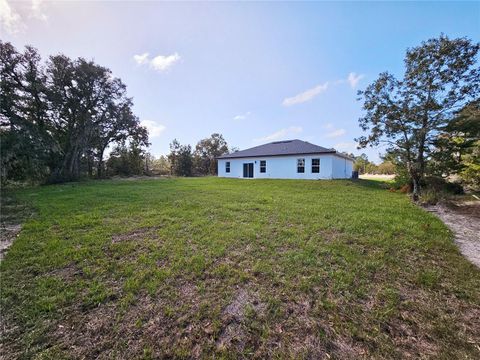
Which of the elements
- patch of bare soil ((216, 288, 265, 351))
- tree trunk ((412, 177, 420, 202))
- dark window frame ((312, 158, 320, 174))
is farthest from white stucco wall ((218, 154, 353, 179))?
patch of bare soil ((216, 288, 265, 351))

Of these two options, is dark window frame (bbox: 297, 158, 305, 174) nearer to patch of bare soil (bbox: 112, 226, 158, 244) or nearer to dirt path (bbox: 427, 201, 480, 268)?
dirt path (bbox: 427, 201, 480, 268)

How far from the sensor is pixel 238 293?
2.38 metres

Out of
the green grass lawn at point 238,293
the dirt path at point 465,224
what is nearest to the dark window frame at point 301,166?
the dirt path at point 465,224

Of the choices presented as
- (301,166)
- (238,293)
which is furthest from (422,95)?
(238,293)

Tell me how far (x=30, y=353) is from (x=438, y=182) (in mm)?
14936

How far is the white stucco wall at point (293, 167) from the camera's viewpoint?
15.7 m

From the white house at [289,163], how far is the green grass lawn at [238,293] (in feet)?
38.9

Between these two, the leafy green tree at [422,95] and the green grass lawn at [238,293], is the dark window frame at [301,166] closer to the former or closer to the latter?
the leafy green tree at [422,95]

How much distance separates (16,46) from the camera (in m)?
13.3

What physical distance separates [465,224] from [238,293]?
248 inches

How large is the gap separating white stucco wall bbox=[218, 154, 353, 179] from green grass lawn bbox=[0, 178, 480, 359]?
11686 mm

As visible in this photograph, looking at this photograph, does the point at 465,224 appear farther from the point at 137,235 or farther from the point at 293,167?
the point at 293,167

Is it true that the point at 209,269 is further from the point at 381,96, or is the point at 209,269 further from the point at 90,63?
the point at 90,63

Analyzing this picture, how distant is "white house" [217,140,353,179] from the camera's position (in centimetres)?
1587
